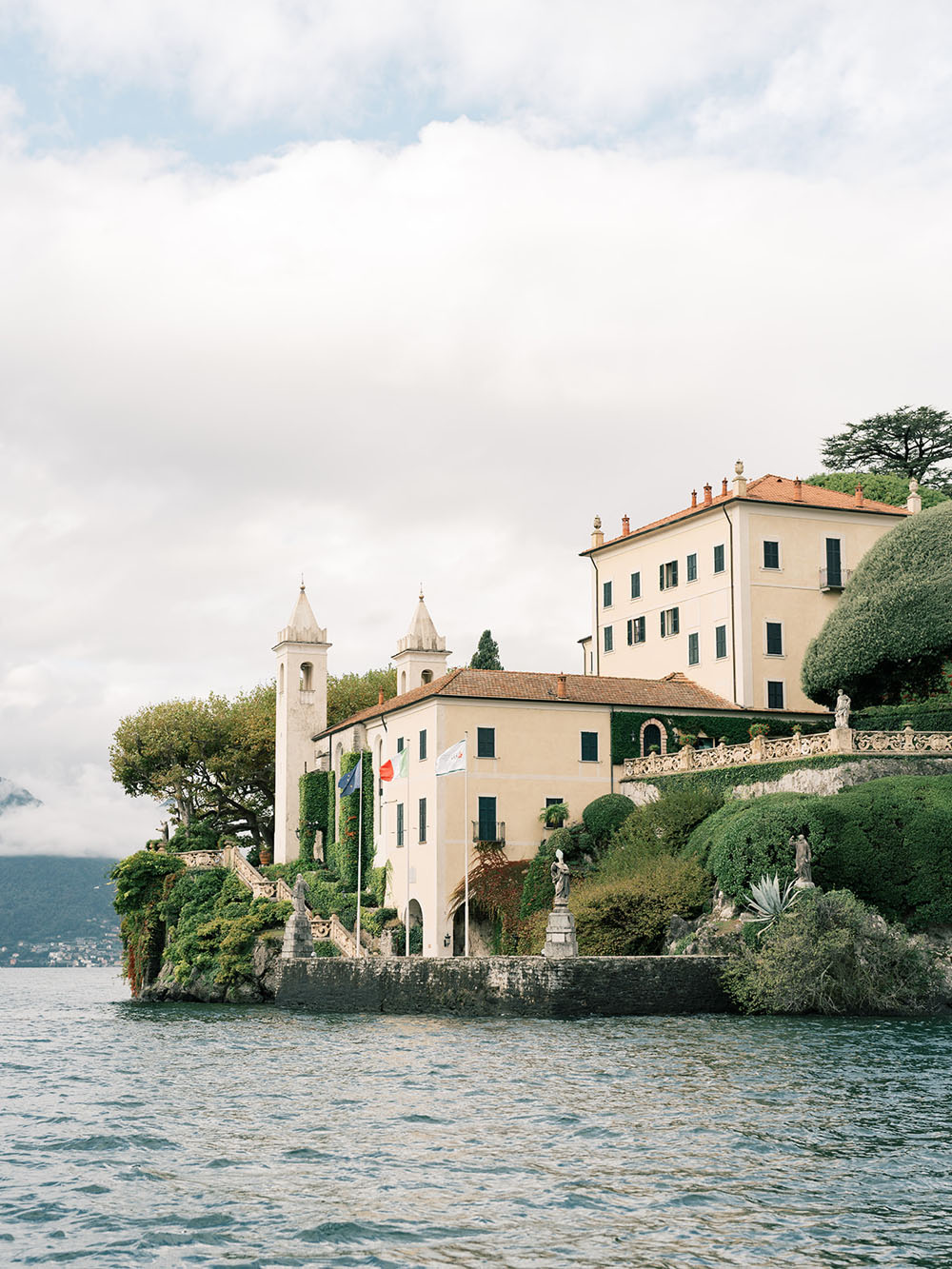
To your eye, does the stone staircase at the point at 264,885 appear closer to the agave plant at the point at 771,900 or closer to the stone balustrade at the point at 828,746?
the stone balustrade at the point at 828,746

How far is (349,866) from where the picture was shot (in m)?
60.1

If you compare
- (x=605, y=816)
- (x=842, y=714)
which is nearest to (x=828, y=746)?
(x=842, y=714)

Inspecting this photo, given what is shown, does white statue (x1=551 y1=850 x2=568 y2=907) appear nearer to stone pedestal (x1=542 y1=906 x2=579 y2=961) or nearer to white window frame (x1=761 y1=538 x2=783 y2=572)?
stone pedestal (x1=542 y1=906 x2=579 y2=961)

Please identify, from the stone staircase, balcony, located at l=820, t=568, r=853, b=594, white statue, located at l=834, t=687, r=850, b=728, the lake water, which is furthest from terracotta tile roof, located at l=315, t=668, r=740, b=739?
the lake water

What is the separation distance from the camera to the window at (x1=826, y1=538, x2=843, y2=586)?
59.2m

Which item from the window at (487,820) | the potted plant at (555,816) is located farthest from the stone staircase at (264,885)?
the potted plant at (555,816)

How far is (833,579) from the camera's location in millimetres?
59281

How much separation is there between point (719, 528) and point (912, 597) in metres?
10.5

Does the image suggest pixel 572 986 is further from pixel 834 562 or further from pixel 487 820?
pixel 834 562

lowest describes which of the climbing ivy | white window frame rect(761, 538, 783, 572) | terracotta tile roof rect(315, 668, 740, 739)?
the climbing ivy

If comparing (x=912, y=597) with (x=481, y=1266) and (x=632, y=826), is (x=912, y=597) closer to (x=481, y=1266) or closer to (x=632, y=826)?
(x=632, y=826)

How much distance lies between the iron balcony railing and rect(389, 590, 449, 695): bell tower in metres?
19.4

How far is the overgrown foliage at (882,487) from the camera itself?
217 feet

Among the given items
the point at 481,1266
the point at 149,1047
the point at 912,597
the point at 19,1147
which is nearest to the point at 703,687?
the point at 912,597
